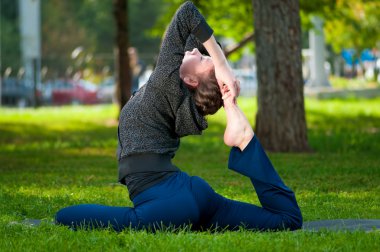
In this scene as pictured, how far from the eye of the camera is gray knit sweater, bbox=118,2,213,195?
594cm

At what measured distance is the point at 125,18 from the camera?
2028cm

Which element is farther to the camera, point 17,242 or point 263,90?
point 263,90

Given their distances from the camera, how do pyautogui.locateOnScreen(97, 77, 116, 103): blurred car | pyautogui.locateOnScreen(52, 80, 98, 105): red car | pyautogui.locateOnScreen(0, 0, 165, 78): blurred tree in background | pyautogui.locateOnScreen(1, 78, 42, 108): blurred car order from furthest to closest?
pyautogui.locateOnScreen(0, 0, 165, 78): blurred tree in background < pyautogui.locateOnScreen(97, 77, 116, 103): blurred car < pyautogui.locateOnScreen(52, 80, 98, 105): red car < pyautogui.locateOnScreen(1, 78, 42, 108): blurred car

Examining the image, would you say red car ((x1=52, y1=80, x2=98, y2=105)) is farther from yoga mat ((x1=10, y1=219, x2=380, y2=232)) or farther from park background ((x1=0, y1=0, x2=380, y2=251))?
yoga mat ((x1=10, y1=219, x2=380, y2=232))

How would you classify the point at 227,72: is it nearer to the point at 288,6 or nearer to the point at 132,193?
the point at 132,193

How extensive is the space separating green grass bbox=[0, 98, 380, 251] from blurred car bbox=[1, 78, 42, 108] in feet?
30.3

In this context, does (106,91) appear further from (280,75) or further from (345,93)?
(280,75)

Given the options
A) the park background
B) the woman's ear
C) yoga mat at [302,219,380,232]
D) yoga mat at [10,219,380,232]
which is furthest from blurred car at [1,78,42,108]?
the woman's ear

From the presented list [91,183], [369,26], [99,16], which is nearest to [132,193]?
[91,183]

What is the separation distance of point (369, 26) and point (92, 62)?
10.5 m

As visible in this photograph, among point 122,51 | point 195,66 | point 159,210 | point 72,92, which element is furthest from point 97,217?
point 72,92

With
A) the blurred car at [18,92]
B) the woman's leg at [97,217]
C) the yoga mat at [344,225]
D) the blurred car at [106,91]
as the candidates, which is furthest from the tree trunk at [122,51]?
the woman's leg at [97,217]

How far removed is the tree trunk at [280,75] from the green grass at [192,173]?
1.44ft

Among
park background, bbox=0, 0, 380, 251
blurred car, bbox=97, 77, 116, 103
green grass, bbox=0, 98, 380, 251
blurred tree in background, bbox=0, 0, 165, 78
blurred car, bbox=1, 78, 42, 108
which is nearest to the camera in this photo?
green grass, bbox=0, 98, 380, 251
